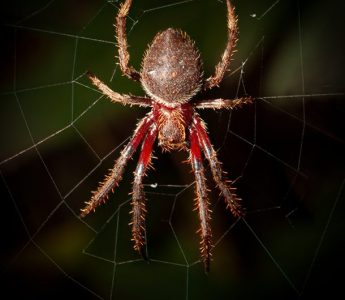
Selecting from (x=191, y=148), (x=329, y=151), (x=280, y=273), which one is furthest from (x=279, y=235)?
(x=191, y=148)

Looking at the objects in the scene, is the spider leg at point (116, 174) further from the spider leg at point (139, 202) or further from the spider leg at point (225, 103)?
the spider leg at point (225, 103)

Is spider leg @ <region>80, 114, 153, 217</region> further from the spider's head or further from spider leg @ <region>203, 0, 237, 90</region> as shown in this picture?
spider leg @ <region>203, 0, 237, 90</region>

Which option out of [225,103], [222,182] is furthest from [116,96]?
[222,182]

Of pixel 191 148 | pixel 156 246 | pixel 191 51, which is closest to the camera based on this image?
pixel 191 51

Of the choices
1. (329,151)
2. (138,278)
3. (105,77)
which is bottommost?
(138,278)

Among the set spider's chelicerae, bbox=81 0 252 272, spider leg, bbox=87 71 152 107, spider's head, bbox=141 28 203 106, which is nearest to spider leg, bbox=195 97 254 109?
spider's chelicerae, bbox=81 0 252 272

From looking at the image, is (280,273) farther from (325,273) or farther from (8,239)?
(8,239)

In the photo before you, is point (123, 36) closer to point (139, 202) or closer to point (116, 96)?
point (116, 96)
